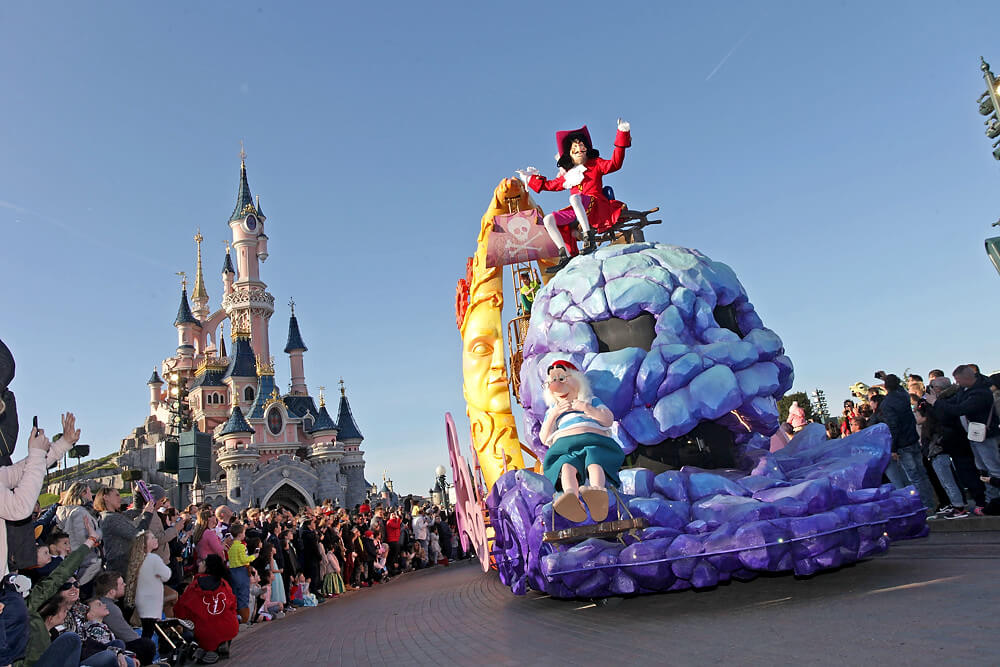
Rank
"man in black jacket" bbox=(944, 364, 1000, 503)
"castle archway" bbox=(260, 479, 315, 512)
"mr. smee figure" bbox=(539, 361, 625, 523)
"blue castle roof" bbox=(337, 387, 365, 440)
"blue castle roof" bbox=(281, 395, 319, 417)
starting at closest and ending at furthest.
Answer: "mr. smee figure" bbox=(539, 361, 625, 523) < "man in black jacket" bbox=(944, 364, 1000, 503) < "castle archway" bbox=(260, 479, 315, 512) < "blue castle roof" bbox=(337, 387, 365, 440) < "blue castle roof" bbox=(281, 395, 319, 417)

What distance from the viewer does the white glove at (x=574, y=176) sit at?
348 inches

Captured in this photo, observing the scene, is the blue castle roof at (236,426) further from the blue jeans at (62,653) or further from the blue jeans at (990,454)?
the blue jeans at (990,454)

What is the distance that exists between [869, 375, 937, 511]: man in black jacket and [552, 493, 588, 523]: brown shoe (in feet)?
13.3

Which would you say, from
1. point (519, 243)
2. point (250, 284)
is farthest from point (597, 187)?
point (250, 284)

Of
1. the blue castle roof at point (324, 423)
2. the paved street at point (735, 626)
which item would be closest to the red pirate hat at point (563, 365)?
the paved street at point (735, 626)

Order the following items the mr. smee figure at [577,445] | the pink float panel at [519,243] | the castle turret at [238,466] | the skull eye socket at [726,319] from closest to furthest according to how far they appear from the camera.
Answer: the mr. smee figure at [577,445], the skull eye socket at [726,319], the pink float panel at [519,243], the castle turret at [238,466]

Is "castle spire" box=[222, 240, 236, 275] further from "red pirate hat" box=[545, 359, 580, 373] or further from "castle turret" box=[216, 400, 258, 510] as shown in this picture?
"red pirate hat" box=[545, 359, 580, 373]

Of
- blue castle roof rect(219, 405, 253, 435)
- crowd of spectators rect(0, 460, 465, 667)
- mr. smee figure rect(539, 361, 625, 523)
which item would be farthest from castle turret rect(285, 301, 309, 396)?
mr. smee figure rect(539, 361, 625, 523)

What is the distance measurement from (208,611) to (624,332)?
4.65 metres

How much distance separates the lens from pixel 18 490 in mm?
3787

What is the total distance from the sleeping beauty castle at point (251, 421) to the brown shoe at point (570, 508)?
1525 inches

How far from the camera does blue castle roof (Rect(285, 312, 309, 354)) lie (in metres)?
59.2

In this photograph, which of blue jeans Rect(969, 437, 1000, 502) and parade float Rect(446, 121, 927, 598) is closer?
parade float Rect(446, 121, 927, 598)

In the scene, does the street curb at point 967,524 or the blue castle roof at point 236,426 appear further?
the blue castle roof at point 236,426
